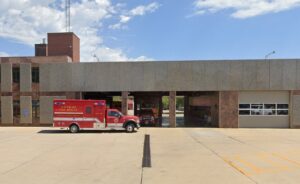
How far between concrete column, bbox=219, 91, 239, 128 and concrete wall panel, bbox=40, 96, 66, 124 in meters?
15.7

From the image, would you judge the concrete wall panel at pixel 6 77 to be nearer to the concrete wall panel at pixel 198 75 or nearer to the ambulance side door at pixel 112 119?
the ambulance side door at pixel 112 119

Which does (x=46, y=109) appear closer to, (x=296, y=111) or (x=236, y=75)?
(x=236, y=75)

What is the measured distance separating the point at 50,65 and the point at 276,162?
77.9 ft

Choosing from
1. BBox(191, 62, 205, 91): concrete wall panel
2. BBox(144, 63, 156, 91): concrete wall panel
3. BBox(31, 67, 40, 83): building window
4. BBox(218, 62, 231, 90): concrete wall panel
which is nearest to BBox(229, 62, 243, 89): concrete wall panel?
BBox(218, 62, 231, 90): concrete wall panel

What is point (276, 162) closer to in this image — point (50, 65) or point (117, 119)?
point (117, 119)

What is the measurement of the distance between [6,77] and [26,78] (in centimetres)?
218

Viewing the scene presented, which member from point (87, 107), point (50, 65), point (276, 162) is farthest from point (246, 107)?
point (50, 65)

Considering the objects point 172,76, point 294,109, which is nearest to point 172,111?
point 172,76

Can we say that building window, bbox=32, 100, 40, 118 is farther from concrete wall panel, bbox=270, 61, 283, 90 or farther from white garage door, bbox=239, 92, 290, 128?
concrete wall panel, bbox=270, 61, 283, 90

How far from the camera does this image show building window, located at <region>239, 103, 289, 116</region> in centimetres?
2819

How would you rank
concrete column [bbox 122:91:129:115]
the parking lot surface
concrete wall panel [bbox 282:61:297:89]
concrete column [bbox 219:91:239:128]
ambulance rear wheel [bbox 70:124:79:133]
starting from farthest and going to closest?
concrete column [bbox 122:91:129:115] < concrete column [bbox 219:91:239:128] < concrete wall panel [bbox 282:61:297:89] < ambulance rear wheel [bbox 70:124:79:133] < the parking lot surface

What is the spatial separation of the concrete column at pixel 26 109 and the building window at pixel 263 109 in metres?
21.0

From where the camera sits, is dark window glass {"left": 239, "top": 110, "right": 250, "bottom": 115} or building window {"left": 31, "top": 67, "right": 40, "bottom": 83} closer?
dark window glass {"left": 239, "top": 110, "right": 250, "bottom": 115}

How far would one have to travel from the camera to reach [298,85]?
27797mm
